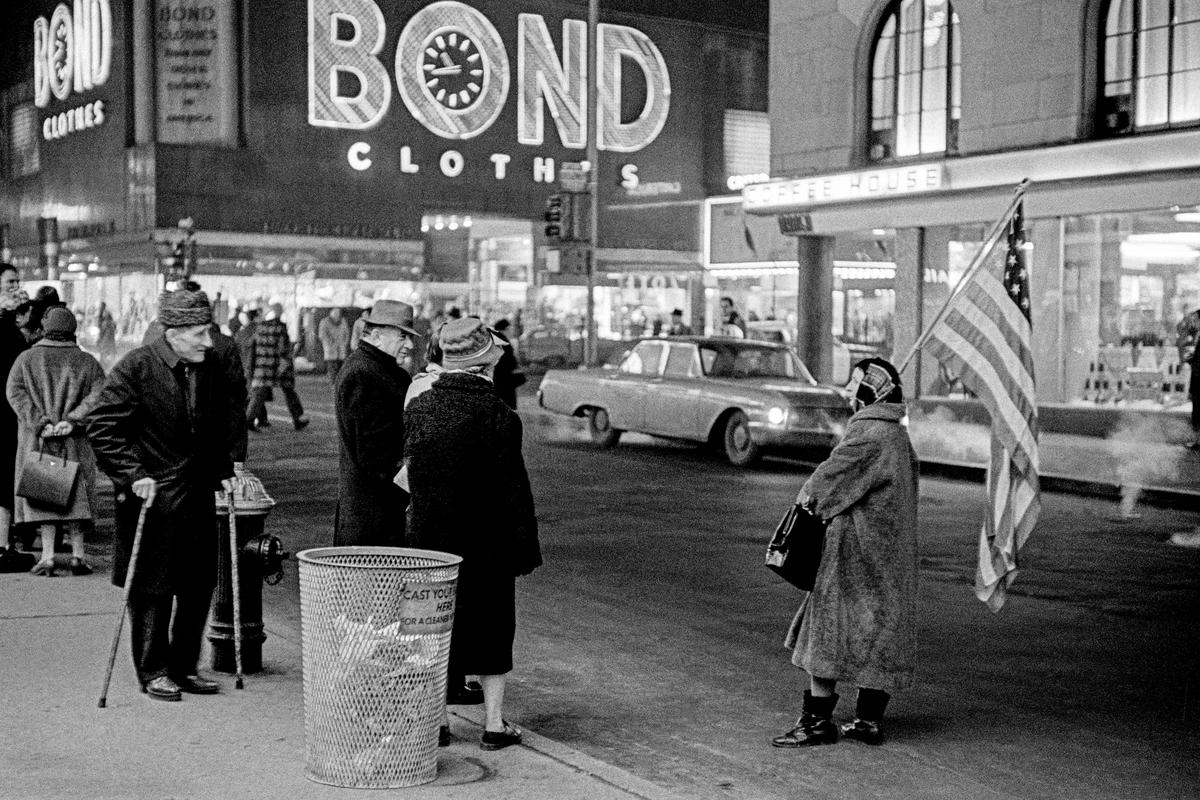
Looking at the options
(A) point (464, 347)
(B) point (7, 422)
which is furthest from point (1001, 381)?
(B) point (7, 422)

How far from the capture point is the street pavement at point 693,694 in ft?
20.3

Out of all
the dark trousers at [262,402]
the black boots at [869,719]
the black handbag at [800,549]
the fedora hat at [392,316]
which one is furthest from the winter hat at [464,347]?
the dark trousers at [262,402]

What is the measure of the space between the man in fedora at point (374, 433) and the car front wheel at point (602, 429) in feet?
46.6

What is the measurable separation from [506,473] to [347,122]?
48.0 meters

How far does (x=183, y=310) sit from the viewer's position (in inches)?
283

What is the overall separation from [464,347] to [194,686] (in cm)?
212

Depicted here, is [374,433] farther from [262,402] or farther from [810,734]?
[262,402]

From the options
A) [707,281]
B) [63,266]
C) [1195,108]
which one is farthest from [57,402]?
[63,266]

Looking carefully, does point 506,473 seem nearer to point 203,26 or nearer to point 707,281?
point 707,281

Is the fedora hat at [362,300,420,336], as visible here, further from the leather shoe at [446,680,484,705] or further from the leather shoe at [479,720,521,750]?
the leather shoe at [479,720,521,750]

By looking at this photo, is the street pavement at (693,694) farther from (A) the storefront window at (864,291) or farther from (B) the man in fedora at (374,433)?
(A) the storefront window at (864,291)

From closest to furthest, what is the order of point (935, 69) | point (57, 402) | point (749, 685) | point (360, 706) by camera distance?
point (360, 706), point (749, 685), point (57, 402), point (935, 69)

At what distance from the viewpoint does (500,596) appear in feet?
21.3

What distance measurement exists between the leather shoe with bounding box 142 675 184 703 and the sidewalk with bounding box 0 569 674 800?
50 mm
